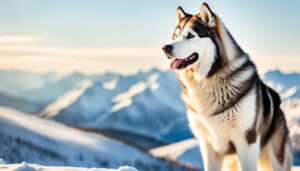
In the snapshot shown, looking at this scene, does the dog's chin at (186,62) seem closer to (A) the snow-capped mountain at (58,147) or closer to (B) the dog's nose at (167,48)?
(B) the dog's nose at (167,48)

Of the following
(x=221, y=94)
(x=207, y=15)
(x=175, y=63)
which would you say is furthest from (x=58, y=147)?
(x=207, y=15)

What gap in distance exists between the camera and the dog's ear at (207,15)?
10.0m

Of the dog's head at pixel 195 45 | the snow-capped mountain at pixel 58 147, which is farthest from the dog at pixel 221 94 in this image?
the snow-capped mountain at pixel 58 147

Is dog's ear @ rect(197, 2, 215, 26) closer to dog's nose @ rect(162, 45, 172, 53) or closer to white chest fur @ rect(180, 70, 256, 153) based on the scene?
dog's nose @ rect(162, 45, 172, 53)

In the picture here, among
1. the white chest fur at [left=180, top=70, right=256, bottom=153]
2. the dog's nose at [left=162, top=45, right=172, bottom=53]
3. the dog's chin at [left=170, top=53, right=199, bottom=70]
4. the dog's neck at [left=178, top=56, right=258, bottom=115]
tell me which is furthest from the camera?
the dog's neck at [left=178, top=56, right=258, bottom=115]

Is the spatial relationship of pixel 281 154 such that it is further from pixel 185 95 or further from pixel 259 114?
pixel 185 95

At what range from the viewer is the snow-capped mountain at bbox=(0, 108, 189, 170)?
5731 cm

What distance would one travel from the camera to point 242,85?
10172 mm

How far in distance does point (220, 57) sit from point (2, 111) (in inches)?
2636

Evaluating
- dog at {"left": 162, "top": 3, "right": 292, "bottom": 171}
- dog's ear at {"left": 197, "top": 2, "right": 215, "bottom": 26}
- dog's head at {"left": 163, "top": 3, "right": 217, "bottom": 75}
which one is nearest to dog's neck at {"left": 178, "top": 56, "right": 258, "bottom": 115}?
dog at {"left": 162, "top": 3, "right": 292, "bottom": 171}

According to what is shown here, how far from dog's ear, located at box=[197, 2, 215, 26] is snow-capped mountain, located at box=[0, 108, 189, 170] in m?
43.8

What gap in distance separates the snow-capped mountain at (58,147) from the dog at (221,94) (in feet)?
142

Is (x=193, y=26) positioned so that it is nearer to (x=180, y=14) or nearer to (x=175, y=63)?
(x=175, y=63)

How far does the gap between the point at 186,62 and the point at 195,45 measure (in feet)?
1.02
